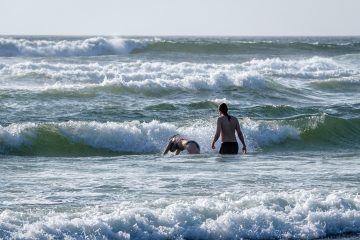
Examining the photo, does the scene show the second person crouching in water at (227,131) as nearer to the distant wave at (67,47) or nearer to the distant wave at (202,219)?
the distant wave at (202,219)

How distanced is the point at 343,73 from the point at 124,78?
10789mm

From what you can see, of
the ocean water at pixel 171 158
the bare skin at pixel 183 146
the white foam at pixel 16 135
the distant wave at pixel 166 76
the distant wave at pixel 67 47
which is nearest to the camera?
the ocean water at pixel 171 158

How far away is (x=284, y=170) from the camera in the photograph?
13.9 meters

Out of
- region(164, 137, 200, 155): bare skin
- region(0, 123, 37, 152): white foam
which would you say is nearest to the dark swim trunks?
region(164, 137, 200, 155): bare skin

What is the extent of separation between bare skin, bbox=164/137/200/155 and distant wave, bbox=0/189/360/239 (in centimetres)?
501

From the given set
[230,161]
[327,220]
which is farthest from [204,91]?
[327,220]

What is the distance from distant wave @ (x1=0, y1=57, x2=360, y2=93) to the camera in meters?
28.2

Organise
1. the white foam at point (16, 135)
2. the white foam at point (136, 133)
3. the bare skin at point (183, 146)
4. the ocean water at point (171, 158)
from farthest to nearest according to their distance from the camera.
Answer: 1. the white foam at point (136, 133)
2. the white foam at point (16, 135)
3. the bare skin at point (183, 146)
4. the ocean water at point (171, 158)

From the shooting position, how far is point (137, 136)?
61.5 feet

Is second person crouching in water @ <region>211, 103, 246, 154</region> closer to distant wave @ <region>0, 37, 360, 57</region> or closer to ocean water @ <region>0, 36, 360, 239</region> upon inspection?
ocean water @ <region>0, 36, 360, 239</region>

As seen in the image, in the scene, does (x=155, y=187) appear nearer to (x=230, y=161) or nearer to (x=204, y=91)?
(x=230, y=161)

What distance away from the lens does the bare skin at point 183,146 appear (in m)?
16.1

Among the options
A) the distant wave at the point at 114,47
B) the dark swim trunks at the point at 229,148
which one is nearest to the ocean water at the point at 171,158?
the dark swim trunks at the point at 229,148

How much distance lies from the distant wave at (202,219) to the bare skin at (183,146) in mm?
5006
